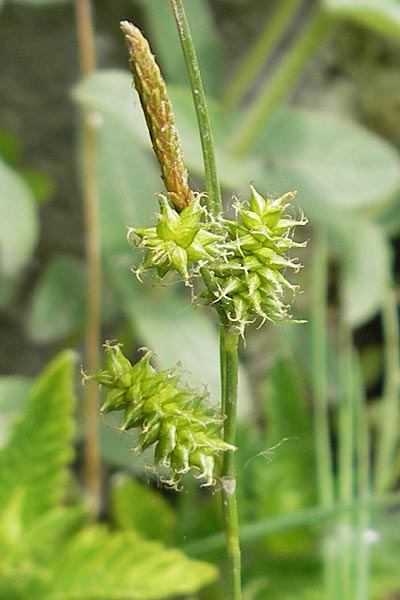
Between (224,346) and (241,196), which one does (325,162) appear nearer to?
(241,196)

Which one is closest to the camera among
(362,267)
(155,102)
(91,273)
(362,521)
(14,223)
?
(155,102)

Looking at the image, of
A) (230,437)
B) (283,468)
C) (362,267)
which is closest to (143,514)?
(283,468)

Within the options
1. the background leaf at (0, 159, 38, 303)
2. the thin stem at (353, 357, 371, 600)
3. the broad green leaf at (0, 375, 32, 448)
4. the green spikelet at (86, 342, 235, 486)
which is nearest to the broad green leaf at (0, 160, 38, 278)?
the background leaf at (0, 159, 38, 303)

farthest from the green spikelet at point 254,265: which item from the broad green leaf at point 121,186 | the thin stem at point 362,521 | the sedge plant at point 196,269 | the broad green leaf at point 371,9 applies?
the broad green leaf at point 121,186

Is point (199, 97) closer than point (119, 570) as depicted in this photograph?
Yes

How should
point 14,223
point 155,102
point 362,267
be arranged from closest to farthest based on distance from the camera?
point 155,102 → point 14,223 → point 362,267

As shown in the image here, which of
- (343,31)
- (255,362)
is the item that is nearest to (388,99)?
(343,31)

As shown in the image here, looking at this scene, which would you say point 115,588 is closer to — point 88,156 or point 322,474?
point 322,474
